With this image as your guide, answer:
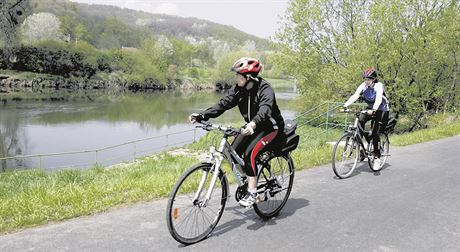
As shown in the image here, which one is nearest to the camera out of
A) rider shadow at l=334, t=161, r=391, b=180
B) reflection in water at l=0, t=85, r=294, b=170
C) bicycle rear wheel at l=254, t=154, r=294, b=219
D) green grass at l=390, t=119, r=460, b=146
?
bicycle rear wheel at l=254, t=154, r=294, b=219

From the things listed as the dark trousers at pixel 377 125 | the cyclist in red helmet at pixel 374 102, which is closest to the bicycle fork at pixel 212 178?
the cyclist in red helmet at pixel 374 102

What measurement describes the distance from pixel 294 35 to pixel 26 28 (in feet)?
267

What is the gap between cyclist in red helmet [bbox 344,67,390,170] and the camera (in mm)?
7125

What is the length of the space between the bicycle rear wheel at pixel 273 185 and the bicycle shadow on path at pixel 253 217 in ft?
0.29

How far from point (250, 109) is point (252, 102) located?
0.09 meters

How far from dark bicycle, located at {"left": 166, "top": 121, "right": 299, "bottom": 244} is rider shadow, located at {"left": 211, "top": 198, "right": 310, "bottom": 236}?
0.09m

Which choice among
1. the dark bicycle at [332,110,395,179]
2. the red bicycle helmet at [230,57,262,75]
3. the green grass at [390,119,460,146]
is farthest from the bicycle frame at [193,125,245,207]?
the green grass at [390,119,460,146]

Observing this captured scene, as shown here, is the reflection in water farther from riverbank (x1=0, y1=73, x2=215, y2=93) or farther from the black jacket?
riverbank (x1=0, y1=73, x2=215, y2=93)

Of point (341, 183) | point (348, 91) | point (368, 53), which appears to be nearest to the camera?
point (341, 183)

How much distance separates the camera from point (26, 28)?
8675cm

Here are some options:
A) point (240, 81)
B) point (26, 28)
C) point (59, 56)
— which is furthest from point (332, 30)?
point (26, 28)

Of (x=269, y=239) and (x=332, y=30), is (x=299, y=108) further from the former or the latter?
(x=269, y=239)

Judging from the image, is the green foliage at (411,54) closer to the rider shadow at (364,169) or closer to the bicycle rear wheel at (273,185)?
the rider shadow at (364,169)

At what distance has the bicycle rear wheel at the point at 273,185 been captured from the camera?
15.6 feet
